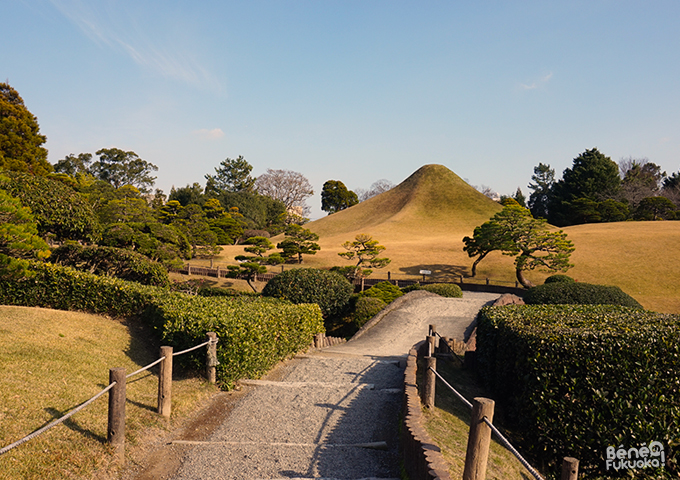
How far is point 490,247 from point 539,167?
64.5 m

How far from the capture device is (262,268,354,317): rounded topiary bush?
1686cm

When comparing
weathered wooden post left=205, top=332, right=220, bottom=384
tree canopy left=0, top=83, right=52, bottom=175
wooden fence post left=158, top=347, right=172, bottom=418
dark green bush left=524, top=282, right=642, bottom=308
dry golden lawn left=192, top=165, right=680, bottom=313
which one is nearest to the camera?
wooden fence post left=158, top=347, right=172, bottom=418

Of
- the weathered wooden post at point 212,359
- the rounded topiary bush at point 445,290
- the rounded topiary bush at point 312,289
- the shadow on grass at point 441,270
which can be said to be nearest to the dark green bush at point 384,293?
the rounded topiary bush at point 445,290

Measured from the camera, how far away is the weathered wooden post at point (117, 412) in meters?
4.72

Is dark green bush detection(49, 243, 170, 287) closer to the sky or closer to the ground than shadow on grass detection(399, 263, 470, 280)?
closer to the sky

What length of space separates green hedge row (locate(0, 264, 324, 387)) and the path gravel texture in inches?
21.5

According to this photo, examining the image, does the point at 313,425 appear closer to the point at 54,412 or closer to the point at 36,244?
the point at 54,412

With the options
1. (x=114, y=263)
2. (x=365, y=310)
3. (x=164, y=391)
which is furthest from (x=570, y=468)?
(x=365, y=310)

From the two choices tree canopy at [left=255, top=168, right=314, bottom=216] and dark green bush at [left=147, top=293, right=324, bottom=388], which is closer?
dark green bush at [left=147, top=293, right=324, bottom=388]

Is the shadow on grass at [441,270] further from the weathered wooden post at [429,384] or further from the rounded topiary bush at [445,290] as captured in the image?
the weathered wooden post at [429,384]

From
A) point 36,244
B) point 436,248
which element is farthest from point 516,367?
point 436,248

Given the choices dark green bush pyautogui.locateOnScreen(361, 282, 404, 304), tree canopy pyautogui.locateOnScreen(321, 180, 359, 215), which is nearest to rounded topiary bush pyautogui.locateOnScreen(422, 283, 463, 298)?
dark green bush pyautogui.locateOnScreen(361, 282, 404, 304)

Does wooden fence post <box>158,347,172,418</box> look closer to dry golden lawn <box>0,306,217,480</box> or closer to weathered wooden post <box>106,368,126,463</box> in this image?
dry golden lawn <box>0,306,217,480</box>

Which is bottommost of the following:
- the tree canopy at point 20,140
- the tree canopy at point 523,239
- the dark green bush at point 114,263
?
the dark green bush at point 114,263
